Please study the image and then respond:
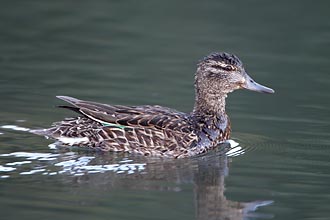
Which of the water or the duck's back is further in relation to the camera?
the duck's back

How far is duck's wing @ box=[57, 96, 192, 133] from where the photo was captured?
11328mm

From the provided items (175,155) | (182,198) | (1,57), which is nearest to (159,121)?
(175,155)

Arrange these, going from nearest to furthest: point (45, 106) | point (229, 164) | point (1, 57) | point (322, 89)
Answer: point (229, 164)
point (45, 106)
point (322, 89)
point (1, 57)

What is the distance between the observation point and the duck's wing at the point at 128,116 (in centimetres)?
1133

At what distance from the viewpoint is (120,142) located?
11.4 m

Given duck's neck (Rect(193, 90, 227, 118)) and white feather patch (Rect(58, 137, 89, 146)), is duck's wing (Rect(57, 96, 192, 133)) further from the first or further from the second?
duck's neck (Rect(193, 90, 227, 118))

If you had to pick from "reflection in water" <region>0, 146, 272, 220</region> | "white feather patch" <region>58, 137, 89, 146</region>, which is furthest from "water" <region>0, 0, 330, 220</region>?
"white feather patch" <region>58, 137, 89, 146</region>

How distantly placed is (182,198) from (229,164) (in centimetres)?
161

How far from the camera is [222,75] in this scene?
1206 centimetres

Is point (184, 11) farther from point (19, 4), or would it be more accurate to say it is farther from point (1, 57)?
point (1, 57)

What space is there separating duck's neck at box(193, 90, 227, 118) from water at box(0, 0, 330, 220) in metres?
0.45

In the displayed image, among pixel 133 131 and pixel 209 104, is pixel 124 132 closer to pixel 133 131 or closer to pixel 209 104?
pixel 133 131

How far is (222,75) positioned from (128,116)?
1364mm

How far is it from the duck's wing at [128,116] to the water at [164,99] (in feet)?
1.41
